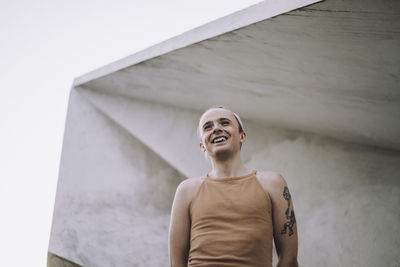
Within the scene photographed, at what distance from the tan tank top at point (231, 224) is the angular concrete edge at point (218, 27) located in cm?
156

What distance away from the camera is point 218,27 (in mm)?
3250

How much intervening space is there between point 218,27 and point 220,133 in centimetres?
159

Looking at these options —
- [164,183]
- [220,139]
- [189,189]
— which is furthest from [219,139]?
[164,183]

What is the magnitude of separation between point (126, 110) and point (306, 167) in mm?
3085

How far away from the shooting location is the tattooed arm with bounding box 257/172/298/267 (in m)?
1.78

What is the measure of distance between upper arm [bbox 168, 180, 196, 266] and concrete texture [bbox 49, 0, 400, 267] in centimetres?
177

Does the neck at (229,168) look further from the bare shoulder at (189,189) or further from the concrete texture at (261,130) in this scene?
the concrete texture at (261,130)

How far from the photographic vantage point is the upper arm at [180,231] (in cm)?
188

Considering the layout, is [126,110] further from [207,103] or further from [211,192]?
[211,192]

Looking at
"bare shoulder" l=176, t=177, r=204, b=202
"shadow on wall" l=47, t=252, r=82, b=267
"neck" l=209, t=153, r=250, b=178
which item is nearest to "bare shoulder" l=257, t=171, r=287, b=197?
"neck" l=209, t=153, r=250, b=178

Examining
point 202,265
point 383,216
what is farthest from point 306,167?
point 202,265

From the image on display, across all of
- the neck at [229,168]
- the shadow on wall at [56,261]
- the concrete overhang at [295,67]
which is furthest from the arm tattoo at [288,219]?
the shadow on wall at [56,261]

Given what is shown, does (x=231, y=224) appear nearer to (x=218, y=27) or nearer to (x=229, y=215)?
(x=229, y=215)

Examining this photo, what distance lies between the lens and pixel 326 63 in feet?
9.70
